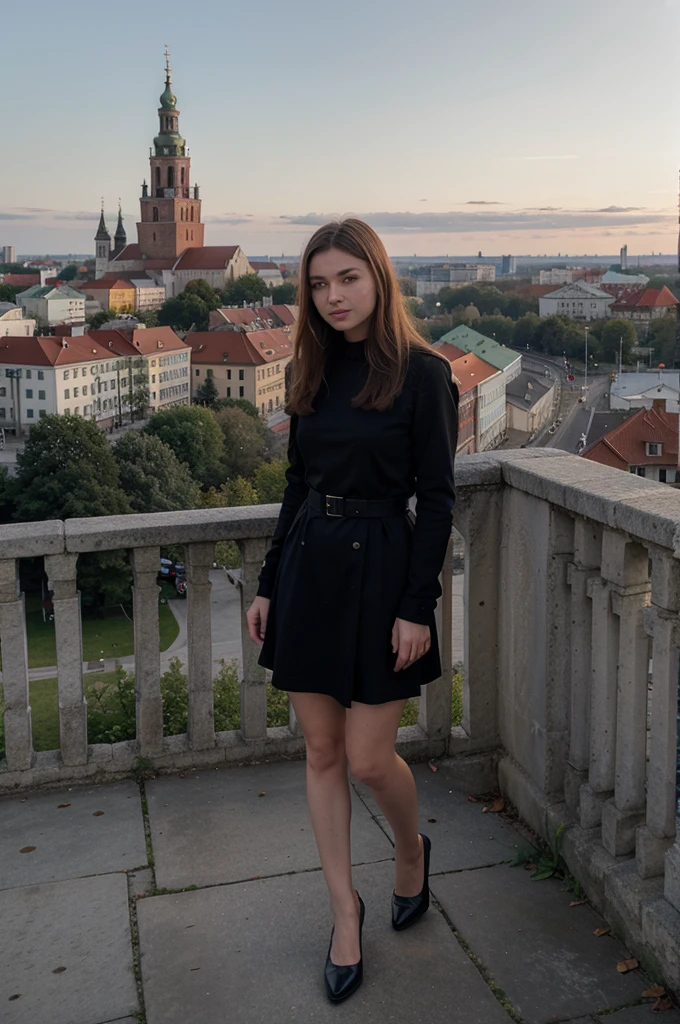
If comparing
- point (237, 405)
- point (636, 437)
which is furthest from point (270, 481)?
point (237, 405)

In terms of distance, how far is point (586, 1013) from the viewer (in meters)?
2.29

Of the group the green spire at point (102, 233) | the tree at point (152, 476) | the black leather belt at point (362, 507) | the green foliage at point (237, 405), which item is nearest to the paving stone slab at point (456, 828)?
the black leather belt at point (362, 507)

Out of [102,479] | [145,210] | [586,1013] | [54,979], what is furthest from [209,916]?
[145,210]

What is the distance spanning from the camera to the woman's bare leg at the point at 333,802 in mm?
2387

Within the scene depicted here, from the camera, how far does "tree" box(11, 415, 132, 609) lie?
51219mm

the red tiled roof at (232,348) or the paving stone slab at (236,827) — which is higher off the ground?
the red tiled roof at (232,348)

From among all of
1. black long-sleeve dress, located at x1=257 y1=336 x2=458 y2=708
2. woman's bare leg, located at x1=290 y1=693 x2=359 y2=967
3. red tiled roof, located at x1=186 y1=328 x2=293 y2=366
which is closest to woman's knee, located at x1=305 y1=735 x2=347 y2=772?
woman's bare leg, located at x1=290 y1=693 x2=359 y2=967

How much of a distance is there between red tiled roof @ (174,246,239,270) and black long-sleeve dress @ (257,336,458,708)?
429ft

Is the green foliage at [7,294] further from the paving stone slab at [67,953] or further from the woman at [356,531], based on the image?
the woman at [356,531]

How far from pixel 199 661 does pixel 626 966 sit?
67.5 inches

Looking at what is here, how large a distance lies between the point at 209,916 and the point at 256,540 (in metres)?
1.28

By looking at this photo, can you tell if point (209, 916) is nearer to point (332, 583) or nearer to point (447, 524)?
point (332, 583)

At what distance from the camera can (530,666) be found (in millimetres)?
3225

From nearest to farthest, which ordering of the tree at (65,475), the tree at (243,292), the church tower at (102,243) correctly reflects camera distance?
the tree at (65,475)
the tree at (243,292)
the church tower at (102,243)
